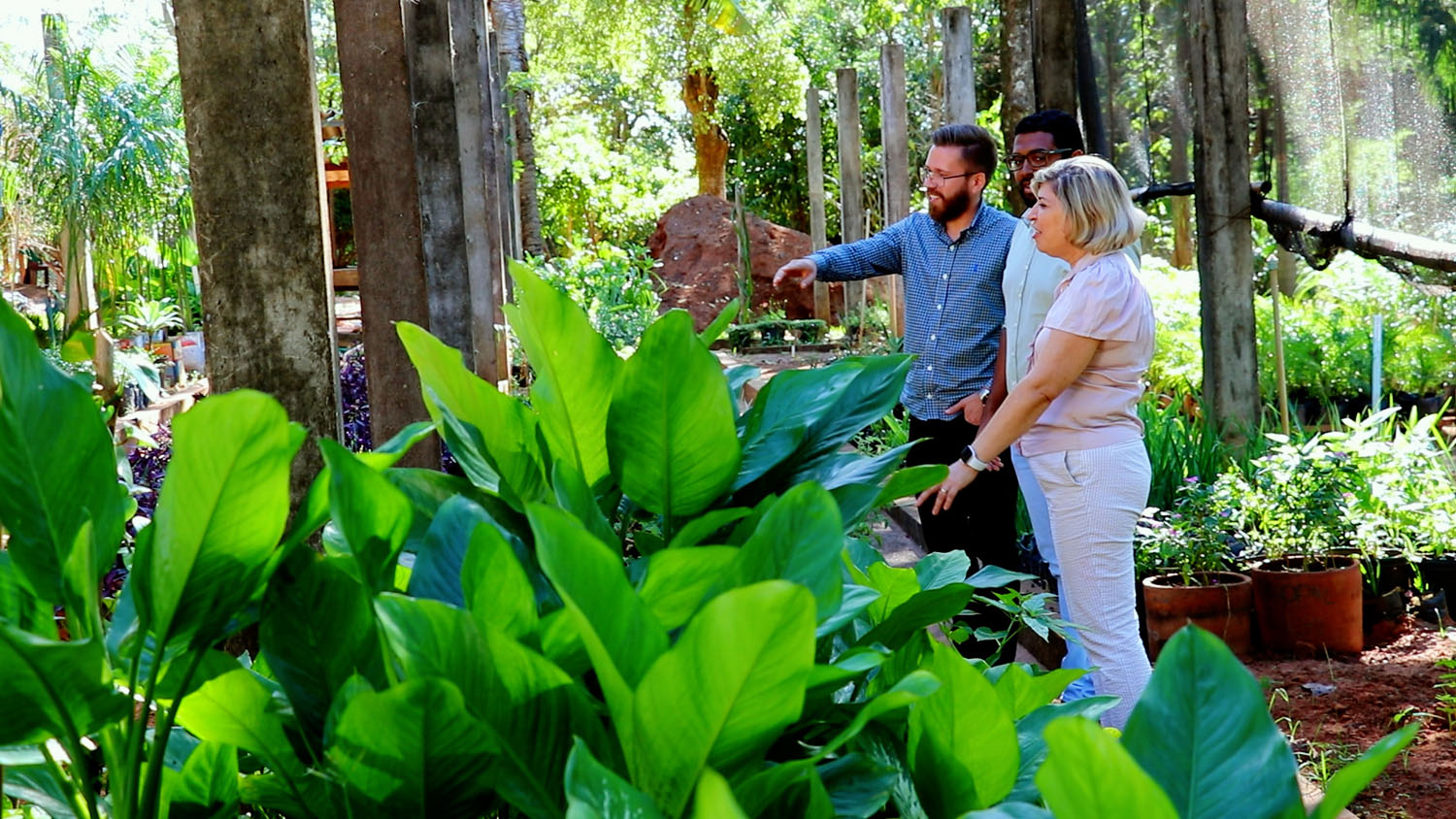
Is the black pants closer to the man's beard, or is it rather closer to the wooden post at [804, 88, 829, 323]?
the man's beard

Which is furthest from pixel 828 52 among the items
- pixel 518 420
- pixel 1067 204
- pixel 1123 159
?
pixel 518 420

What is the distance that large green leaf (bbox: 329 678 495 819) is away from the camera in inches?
32.0

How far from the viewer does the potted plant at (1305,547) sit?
4254 millimetres

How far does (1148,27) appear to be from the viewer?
6.25 meters

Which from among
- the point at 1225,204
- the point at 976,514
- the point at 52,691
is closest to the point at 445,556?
the point at 52,691

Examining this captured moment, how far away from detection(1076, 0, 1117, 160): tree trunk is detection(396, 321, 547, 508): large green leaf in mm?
5735

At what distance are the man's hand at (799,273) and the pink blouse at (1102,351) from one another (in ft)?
2.32

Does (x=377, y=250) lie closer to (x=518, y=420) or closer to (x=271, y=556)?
(x=518, y=420)

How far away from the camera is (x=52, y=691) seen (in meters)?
0.84

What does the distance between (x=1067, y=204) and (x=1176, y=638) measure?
258cm

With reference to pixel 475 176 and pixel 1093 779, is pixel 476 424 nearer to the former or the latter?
pixel 1093 779

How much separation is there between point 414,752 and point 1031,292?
300 cm

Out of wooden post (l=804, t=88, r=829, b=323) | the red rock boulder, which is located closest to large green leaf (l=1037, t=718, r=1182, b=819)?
wooden post (l=804, t=88, r=829, b=323)

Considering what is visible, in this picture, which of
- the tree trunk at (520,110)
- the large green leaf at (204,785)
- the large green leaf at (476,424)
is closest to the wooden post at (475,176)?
the tree trunk at (520,110)
